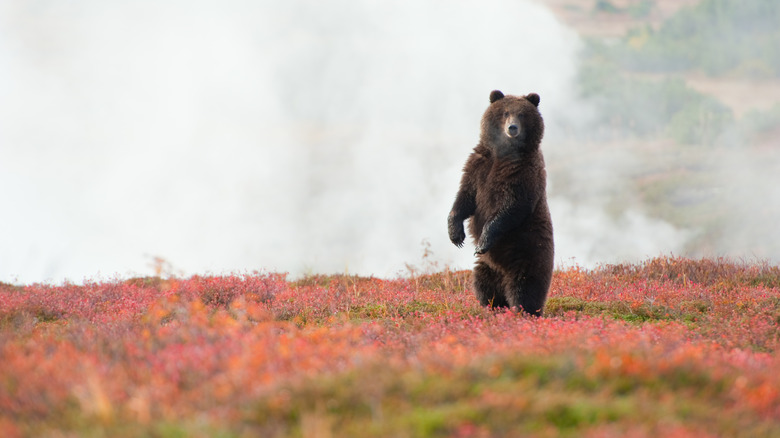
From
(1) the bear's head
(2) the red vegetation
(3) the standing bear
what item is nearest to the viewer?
(2) the red vegetation

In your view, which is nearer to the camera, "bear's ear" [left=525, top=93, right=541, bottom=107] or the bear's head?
the bear's head

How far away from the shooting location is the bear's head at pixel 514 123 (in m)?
9.34

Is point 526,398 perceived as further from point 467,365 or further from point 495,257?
point 495,257

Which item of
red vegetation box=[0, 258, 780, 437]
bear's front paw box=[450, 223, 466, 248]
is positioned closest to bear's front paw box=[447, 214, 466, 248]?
bear's front paw box=[450, 223, 466, 248]

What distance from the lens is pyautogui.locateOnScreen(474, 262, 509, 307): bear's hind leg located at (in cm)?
995

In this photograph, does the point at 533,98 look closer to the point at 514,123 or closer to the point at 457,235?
the point at 514,123

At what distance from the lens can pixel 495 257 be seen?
9617 millimetres

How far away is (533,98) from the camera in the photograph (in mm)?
9758

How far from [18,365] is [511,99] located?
7.16 m

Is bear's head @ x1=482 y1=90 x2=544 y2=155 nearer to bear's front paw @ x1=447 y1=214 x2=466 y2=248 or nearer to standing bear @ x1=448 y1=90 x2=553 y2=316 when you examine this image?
standing bear @ x1=448 y1=90 x2=553 y2=316

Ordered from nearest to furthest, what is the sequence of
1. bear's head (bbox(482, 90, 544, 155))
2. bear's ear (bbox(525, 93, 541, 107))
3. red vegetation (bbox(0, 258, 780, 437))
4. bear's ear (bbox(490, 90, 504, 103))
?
red vegetation (bbox(0, 258, 780, 437)) → bear's head (bbox(482, 90, 544, 155)) → bear's ear (bbox(525, 93, 541, 107)) → bear's ear (bbox(490, 90, 504, 103))

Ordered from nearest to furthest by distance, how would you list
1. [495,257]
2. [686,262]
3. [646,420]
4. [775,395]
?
[646,420], [775,395], [495,257], [686,262]

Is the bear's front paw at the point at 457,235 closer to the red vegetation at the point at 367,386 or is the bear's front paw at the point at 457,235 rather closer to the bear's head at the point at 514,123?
the bear's head at the point at 514,123

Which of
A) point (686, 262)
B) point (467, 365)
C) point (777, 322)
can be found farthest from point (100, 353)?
point (686, 262)
